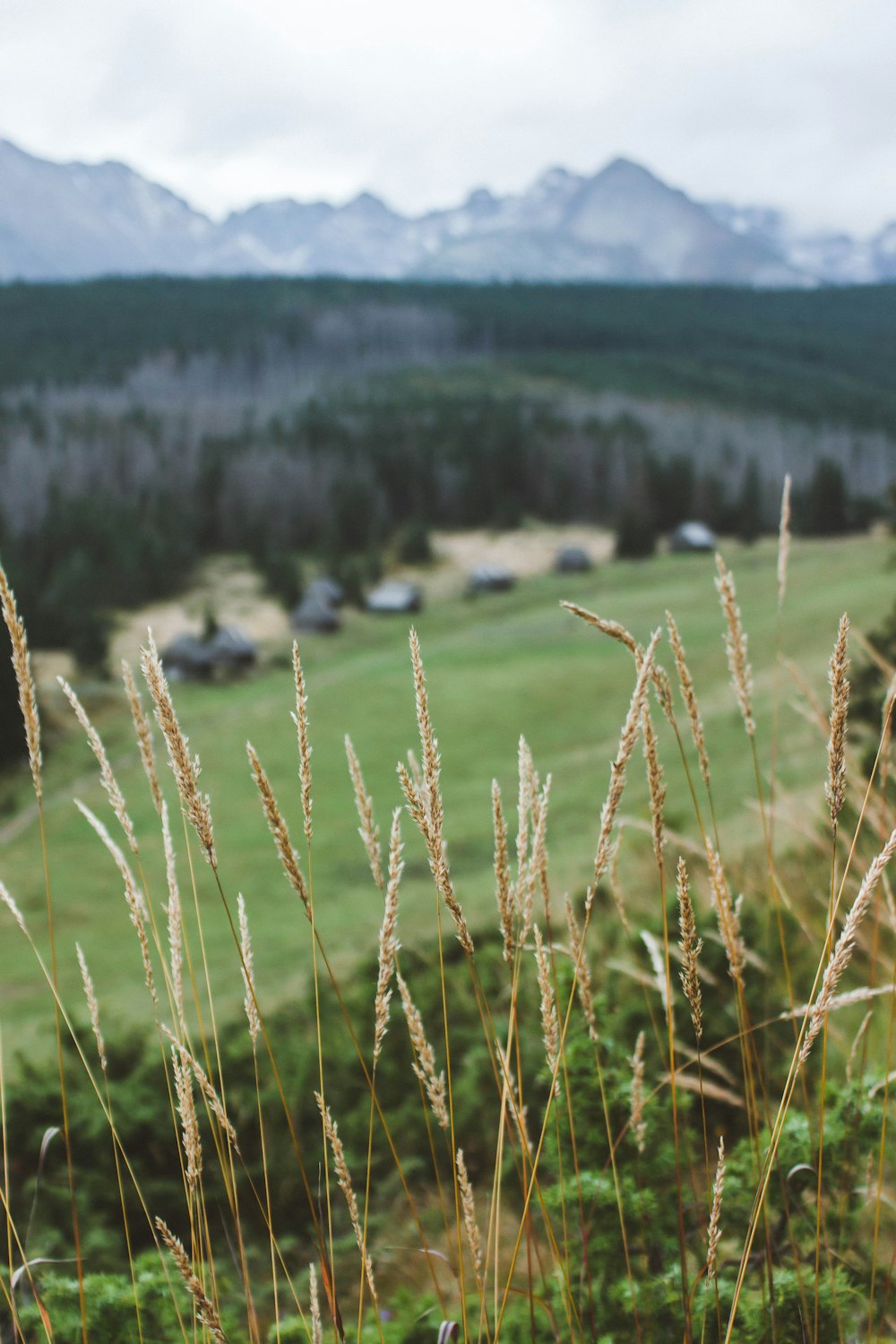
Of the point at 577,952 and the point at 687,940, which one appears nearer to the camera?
the point at 687,940

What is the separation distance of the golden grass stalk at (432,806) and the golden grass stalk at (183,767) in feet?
0.75

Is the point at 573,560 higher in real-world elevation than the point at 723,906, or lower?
lower

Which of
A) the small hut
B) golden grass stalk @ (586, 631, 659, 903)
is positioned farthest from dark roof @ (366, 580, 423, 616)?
golden grass stalk @ (586, 631, 659, 903)

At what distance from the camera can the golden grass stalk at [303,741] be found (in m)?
1.15

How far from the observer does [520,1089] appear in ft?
4.36

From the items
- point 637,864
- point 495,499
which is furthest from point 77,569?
point 637,864

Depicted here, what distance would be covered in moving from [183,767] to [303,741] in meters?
0.14

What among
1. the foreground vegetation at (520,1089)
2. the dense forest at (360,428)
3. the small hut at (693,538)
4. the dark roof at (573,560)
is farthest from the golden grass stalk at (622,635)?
the small hut at (693,538)

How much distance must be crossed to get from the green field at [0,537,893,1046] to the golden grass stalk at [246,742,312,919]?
104 inches

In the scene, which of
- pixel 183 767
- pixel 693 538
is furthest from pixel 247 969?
pixel 693 538

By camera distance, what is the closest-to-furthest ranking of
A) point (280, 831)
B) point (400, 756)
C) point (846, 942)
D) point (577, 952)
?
point (846, 942), point (280, 831), point (577, 952), point (400, 756)

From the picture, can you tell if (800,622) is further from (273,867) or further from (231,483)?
(231,483)

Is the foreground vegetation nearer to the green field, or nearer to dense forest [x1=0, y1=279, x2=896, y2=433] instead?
the green field

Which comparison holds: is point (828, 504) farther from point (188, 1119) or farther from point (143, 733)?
point (188, 1119)
